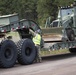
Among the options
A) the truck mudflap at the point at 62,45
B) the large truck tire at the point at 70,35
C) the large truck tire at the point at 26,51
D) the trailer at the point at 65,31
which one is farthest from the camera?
the large truck tire at the point at 70,35

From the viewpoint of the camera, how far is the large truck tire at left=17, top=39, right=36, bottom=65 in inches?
582

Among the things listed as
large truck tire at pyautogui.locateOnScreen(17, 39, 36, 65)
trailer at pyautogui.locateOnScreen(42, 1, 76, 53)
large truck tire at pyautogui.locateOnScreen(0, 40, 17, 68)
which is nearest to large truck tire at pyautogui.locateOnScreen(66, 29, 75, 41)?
trailer at pyautogui.locateOnScreen(42, 1, 76, 53)

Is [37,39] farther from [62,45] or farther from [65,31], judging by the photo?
[65,31]

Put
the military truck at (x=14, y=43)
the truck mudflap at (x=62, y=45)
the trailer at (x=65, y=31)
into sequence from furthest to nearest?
the trailer at (x=65, y=31)
the truck mudflap at (x=62, y=45)
the military truck at (x=14, y=43)

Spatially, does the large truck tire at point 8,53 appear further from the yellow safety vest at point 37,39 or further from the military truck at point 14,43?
the yellow safety vest at point 37,39

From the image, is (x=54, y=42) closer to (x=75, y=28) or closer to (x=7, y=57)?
(x=75, y=28)

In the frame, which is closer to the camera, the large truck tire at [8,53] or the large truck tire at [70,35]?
the large truck tire at [8,53]

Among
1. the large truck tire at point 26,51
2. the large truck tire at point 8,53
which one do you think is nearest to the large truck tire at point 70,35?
the large truck tire at point 26,51

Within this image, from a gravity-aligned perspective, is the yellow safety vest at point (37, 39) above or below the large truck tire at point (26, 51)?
above

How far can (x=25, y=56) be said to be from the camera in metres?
15.0

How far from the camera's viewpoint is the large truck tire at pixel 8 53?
13815mm

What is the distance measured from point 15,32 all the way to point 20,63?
1696 millimetres

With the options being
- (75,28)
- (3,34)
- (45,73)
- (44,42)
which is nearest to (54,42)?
(44,42)

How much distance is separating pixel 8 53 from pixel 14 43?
0.59 m
